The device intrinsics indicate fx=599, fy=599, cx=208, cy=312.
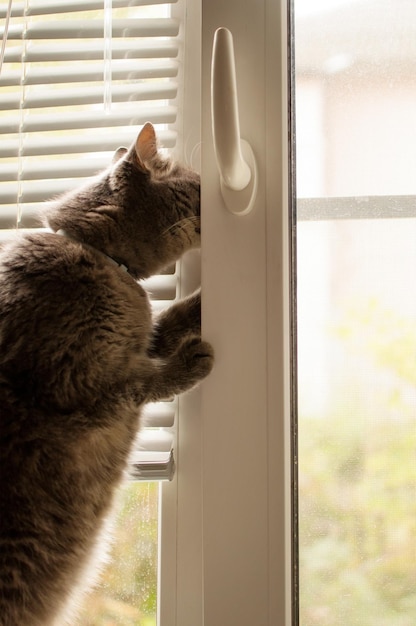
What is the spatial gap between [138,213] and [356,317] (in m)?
0.38

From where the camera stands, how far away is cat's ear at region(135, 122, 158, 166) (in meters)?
0.88

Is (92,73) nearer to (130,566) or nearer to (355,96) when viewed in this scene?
(355,96)

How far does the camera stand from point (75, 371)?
81 centimetres

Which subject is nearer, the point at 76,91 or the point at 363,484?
the point at 363,484

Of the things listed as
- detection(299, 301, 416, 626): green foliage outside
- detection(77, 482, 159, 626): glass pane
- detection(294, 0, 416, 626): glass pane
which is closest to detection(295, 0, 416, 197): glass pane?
detection(294, 0, 416, 626): glass pane

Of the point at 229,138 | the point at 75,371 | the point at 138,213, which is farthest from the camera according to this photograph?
the point at 138,213

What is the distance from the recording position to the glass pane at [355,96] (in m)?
0.74

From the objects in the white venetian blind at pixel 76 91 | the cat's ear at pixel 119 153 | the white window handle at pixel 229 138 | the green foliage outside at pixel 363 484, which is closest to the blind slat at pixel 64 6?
the white venetian blind at pixel 76 91

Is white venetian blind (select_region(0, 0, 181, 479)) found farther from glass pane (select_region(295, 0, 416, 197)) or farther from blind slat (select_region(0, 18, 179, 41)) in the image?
glass pane (select_region(295, 0, 416, 197))

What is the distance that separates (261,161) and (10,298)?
398 mm

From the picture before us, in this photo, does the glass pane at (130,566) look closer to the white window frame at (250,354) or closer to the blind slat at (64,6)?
the white window frame at (250,354)

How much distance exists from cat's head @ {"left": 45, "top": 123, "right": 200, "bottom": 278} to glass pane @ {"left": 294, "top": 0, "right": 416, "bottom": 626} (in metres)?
0.22

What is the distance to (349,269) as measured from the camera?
76cm

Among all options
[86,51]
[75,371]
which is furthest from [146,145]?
[75,371]
